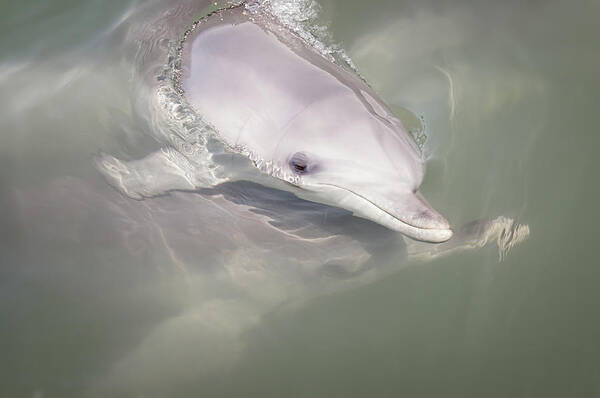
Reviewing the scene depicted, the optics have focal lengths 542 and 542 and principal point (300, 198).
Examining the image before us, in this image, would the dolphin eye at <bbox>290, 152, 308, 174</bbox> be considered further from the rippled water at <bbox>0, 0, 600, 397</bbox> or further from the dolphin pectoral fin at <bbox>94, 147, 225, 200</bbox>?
the dolphin pectoral fin at <bbox>94, 147, 225, 200</bbox>

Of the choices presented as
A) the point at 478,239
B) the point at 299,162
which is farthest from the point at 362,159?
the point at 478,239

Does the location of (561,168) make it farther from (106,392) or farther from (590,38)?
(106,392)

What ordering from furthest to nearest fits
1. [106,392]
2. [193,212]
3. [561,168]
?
[561,168] < [193,212] < [106,392]

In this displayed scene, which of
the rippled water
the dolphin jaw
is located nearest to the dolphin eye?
the dolphin jaw

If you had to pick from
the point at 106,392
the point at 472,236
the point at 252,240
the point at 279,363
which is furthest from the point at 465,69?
the point at 106,392

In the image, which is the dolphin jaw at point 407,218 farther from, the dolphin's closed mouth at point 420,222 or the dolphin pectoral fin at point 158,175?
the dolphin pectoral fin at point 158,175

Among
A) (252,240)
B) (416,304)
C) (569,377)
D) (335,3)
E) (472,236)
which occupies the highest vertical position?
(335,3)

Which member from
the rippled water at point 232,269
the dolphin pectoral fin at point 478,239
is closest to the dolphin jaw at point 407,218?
the rippled water at point 232,269
